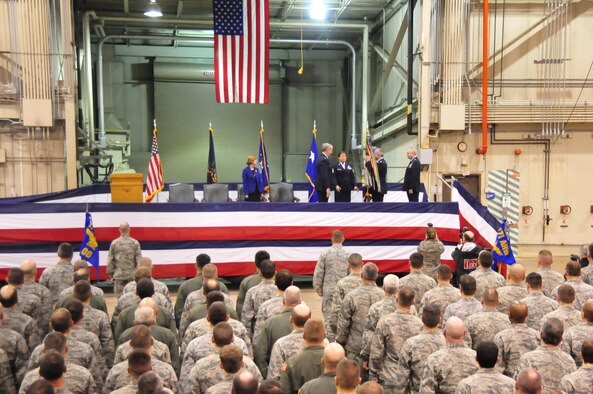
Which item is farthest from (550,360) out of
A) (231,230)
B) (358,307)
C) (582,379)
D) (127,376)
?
(231,230)

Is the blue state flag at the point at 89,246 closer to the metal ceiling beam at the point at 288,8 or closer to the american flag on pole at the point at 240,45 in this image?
the american flag on pole at the point at 240,45

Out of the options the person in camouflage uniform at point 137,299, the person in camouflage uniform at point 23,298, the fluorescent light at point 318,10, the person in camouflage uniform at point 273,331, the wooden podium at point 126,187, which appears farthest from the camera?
the fluorescent light at point 318,10

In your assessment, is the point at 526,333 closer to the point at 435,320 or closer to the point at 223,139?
the point at 435,320

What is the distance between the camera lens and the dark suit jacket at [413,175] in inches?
480

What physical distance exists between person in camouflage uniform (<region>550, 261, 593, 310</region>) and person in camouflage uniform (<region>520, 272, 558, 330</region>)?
1.98 ft

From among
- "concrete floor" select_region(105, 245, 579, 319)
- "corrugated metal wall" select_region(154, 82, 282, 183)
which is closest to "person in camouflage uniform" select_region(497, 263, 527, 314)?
"concrete floor" select_region(105, 245, 579, 319)

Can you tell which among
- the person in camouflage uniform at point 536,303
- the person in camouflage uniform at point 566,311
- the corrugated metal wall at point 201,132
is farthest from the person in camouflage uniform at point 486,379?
the corrugated metal wall at point 201,132

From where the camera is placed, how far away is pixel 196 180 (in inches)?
911

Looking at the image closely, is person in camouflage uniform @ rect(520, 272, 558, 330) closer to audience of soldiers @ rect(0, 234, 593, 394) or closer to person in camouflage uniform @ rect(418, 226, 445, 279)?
audience of soldiers @ rect(0, 234, 593, 394)

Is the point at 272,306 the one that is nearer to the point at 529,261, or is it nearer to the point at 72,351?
the point at 72,351

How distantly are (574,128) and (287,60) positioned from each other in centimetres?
1172

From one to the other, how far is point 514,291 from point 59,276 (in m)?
5.25

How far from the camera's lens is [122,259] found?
29.2 ft

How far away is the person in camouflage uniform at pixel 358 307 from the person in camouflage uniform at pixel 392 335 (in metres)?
0.81
